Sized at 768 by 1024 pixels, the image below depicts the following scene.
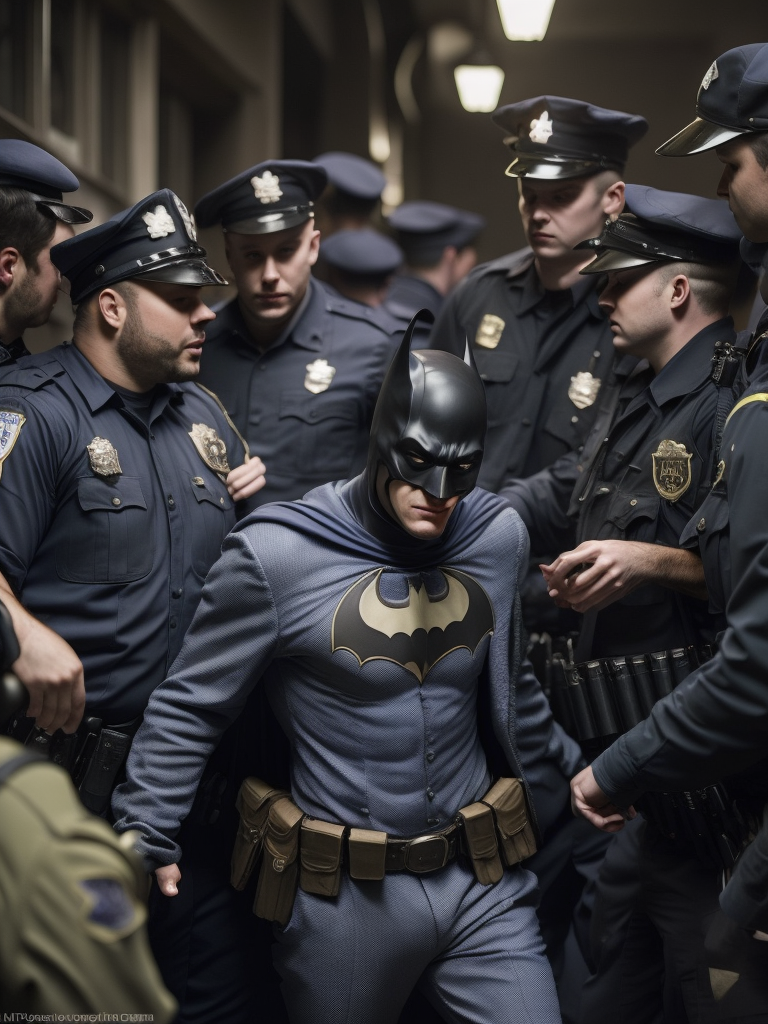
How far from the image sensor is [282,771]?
2.67 m

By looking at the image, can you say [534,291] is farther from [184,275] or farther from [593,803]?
[593,803]

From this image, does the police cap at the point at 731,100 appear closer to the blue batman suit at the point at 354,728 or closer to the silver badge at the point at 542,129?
the blue batman suit at the point at 354,728

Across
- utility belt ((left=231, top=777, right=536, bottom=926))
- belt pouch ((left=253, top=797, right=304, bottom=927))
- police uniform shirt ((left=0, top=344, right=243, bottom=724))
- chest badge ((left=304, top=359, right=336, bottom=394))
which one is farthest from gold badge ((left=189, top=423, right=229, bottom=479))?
belt pouch ((left=253, top=797, right=304, bottom=927))

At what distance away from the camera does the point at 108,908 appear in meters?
1.24

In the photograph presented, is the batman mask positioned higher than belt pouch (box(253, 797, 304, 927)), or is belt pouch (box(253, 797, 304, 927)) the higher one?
the batman mask

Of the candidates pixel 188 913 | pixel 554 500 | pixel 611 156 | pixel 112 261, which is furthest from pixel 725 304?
pixel 188 913

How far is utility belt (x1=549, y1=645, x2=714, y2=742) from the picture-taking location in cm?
278

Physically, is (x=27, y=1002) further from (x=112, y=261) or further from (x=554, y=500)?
(x=554, y=500)

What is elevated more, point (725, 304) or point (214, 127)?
point (725, 304)

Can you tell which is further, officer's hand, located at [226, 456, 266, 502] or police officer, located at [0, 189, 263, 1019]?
officer's hand, located at [226, 456, 266, 502]

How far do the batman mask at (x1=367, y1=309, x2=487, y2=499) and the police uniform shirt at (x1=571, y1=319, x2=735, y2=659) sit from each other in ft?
2.09

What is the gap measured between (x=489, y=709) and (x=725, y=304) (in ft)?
3.86

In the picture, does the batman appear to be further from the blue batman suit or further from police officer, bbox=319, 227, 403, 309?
police officer, bbox=319, 227, 403, 309

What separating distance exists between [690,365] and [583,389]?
0.78 m
